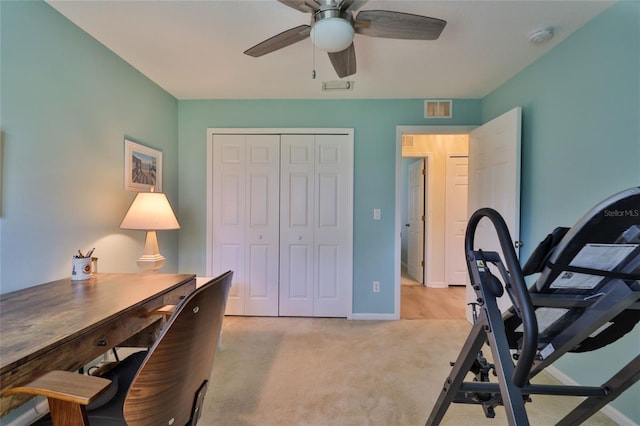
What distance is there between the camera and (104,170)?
2021mm

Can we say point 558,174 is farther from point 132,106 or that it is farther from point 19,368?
point 132,106

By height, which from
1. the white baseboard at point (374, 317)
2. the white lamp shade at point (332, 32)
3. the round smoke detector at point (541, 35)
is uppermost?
the round smoke detector at point (541, 35)

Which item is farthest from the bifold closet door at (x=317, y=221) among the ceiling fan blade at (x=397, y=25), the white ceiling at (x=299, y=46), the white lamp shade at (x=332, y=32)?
the white lamp shade at (x=332, y=32)

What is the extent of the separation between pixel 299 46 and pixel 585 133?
1987 mm

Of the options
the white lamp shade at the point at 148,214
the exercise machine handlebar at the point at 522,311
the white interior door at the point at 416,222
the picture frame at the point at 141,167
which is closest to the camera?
the exercise machine handlebar at the point at 522,311

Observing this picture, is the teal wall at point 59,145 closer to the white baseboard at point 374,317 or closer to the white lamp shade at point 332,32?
the white lamp shade at point 332,32

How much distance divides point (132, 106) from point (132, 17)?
806 millimetres

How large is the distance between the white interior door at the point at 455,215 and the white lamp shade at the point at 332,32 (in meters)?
3.49

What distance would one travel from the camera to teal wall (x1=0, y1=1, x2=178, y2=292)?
1.43 metres

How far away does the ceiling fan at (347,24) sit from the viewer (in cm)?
128

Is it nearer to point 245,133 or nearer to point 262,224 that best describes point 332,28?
point 245,133

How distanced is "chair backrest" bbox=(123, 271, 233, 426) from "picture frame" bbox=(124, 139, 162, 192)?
183cm

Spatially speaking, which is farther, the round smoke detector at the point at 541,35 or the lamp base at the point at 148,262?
the lamp base at the point at 148,262

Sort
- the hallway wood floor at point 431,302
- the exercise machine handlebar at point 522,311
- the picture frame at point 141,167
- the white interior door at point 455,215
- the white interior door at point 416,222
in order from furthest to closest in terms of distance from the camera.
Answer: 1. the white interior door at point 416,222
2. the white interior door at point 455,215
3. the hallway wood floor at point 431,302
4. the picture frame at point 141,167
5. the exercise machine handlebar at point 522,311
